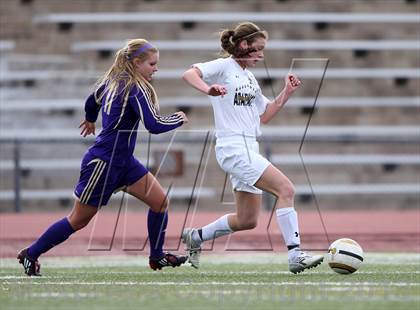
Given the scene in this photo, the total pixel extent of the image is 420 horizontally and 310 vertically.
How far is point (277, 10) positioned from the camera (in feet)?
77.5

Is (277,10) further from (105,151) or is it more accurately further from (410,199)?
(105,151)

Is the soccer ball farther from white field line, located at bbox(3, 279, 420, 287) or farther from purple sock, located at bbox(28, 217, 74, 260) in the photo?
purple sock, located at bbox(28, 217, 74, 260)

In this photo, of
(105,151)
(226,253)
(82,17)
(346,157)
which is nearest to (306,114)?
(346,157)

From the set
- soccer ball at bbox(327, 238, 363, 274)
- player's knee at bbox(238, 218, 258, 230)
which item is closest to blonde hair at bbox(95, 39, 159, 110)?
player's knee at bbox(238, 218, 258, 230)

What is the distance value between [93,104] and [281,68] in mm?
13345

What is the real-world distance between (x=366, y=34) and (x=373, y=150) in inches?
94.7

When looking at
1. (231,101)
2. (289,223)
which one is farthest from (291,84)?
(289,223)

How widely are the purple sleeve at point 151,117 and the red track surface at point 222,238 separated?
13.1ft

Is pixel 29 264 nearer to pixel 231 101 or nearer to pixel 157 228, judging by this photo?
pixel 157 228

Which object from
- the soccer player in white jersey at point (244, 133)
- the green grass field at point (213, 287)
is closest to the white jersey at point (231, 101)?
the soccer player in white jersey at point (244, 133)

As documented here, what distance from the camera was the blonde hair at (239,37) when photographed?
9992 mm

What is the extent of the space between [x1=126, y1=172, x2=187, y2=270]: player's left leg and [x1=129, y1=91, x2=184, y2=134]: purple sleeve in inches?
21.8

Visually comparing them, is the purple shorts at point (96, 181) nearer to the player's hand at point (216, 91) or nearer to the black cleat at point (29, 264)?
the black cleat at point (29, 264)

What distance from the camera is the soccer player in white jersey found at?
31.7ft
